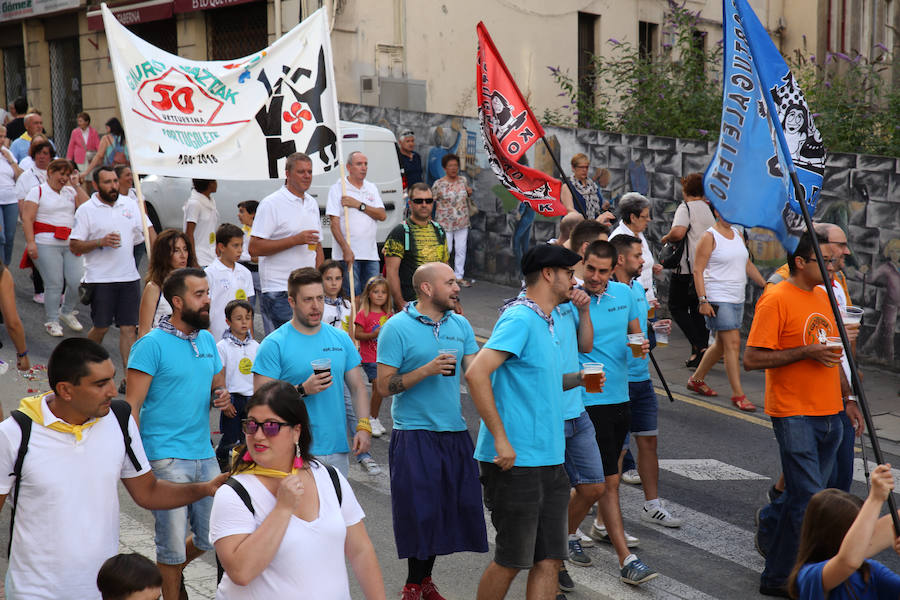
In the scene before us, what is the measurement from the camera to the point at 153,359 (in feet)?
17.4

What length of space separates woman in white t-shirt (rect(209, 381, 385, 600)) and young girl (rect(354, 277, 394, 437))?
15.8 feet

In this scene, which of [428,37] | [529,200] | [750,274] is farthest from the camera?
[428,37]

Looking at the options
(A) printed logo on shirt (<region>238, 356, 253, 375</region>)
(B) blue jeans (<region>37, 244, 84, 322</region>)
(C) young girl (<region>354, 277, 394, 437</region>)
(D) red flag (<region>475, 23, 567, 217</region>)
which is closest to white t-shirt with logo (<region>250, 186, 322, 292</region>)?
(C) young girl (<region>354, 277, 394, 437</region>)

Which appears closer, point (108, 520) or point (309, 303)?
point (108, 520)

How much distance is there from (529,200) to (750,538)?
11.4ft

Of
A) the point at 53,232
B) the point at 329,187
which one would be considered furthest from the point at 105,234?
the point at 329,187

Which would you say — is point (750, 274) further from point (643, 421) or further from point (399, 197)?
point (399, 197)

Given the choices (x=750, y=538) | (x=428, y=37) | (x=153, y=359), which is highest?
(x=428, y=37)

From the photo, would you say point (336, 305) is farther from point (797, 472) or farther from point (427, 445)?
point (797, 472)

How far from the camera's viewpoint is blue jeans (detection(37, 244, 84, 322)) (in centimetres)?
1142

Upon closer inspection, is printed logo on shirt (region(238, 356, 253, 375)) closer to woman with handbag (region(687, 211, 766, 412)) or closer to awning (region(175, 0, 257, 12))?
woman with handbag (region(687, 211, 766, 412))

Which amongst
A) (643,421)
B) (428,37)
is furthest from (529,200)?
(428,37)

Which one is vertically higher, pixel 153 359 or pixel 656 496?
pixel 153 359

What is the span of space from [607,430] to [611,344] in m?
0.50
